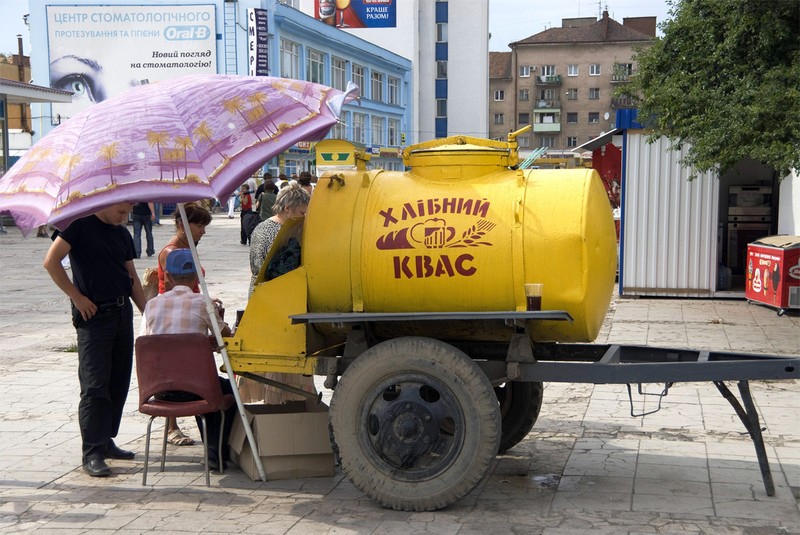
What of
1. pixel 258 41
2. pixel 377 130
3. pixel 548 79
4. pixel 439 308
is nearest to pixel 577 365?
pixel 439 308

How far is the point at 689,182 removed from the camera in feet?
46.2

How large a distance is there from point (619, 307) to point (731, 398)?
27.1ft

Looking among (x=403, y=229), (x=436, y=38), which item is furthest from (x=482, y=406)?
(x=436, y=38)

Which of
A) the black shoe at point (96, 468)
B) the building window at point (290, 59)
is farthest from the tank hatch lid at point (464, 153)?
the building window at point (290, 59)

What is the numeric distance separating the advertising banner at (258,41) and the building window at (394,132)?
25.0 metres

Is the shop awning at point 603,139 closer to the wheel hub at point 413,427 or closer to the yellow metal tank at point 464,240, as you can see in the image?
the yellow metal tank at point 464,240

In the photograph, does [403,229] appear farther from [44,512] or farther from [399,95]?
[399,95]

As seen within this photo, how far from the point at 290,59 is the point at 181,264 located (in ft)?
147

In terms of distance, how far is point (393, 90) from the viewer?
69.9 m

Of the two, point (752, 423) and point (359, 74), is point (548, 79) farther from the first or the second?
point (752, 423)

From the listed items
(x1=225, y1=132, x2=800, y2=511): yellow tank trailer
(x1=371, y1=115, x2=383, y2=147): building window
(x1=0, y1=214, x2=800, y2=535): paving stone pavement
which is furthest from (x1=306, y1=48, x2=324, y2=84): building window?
(x1=225, y1=132, x2=800, y2=511): yellow tank trailer

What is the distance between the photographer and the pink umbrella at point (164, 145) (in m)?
4.96

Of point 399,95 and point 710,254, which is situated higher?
point 399,95

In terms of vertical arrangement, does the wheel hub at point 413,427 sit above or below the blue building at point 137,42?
below
